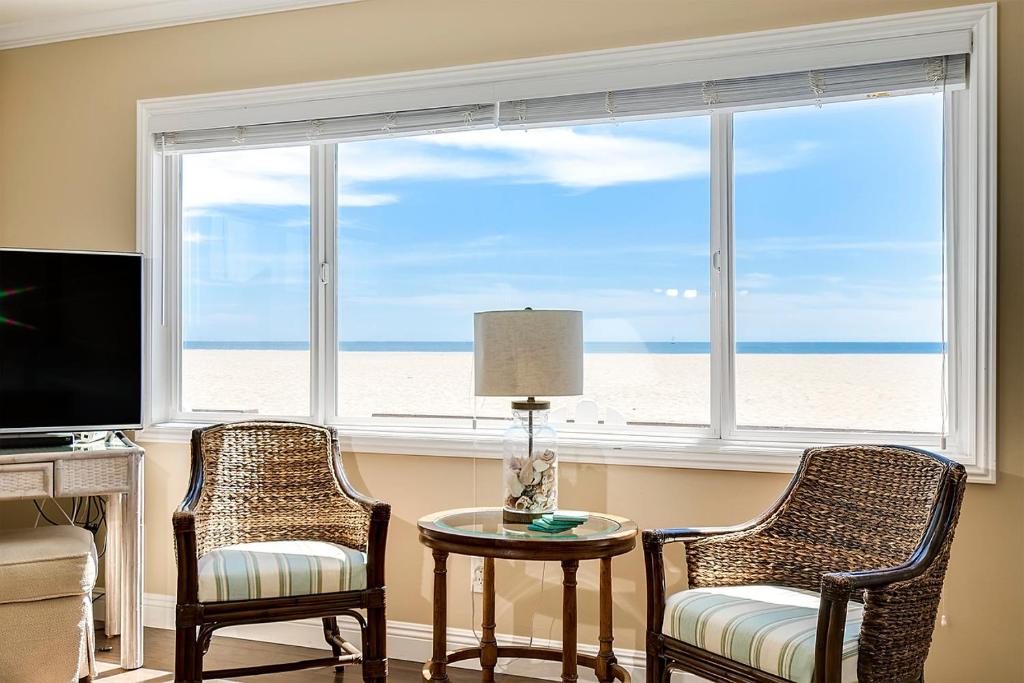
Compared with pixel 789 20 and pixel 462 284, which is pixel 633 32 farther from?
pixel 462 284

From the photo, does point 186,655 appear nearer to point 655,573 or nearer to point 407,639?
point 407,639

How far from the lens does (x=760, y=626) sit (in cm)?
233

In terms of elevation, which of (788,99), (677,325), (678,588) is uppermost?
(788,99)

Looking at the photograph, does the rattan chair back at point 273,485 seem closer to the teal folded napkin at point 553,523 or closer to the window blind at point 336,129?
the teal folded napkin at point 553,523

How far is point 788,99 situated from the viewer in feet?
10.1

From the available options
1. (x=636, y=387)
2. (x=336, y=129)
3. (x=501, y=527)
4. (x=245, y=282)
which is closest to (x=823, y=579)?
(x=501, y=527)

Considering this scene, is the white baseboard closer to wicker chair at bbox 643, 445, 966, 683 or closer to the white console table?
the white console table

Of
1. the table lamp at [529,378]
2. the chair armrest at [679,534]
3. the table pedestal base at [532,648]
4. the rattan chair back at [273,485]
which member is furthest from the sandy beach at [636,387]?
the table pedestal base at [532,648]

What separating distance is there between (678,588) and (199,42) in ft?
9.56

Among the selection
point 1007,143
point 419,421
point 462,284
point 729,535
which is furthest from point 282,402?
point 1007,143

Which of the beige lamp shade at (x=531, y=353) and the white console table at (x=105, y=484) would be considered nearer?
the beige lamp shade at (x=531, y=353)

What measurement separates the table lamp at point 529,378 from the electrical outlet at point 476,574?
0.53 meters

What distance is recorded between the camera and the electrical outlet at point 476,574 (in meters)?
3.42

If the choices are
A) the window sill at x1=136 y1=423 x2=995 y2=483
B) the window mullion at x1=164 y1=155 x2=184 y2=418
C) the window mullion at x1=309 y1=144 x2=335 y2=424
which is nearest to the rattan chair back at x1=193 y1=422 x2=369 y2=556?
the window sill at x1=136 y1=423 x2=995 y2=483
